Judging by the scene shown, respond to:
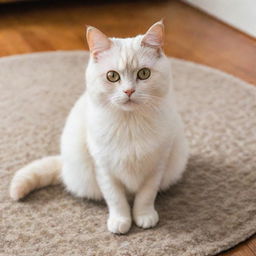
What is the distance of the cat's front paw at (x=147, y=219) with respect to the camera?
1240 millimetres

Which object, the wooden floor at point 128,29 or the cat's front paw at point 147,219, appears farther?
the wooden floor at point 128,29

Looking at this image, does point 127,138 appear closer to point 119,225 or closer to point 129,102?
point 129,102

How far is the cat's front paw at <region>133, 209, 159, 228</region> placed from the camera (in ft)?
Result: 4.07

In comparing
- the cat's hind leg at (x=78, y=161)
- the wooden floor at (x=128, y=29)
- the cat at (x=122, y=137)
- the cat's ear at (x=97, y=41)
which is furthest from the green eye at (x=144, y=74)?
the wooden floor at (x=128, y=29)

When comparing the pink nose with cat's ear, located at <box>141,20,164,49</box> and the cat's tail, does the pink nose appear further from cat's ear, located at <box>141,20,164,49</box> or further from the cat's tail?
the cat's tail

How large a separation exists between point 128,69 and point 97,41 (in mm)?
112

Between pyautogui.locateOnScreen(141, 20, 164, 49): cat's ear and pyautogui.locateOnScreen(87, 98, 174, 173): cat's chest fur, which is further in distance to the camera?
pyautogui.locateOnScreen(87, 98, 174, 173): cat's chest fur

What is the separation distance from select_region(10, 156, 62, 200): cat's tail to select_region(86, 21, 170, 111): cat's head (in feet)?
1.30

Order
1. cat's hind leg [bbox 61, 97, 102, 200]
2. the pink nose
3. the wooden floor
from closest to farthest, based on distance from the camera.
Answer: the pink nose → cat's hind leg [bbox 61, 97, 102, 200] → the wooden floor

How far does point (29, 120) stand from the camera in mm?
1790

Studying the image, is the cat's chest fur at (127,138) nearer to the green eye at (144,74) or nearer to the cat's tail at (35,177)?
the green eye at (144,74)

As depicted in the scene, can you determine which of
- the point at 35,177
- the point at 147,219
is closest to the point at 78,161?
the point at 35,177

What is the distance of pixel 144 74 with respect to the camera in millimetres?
1077

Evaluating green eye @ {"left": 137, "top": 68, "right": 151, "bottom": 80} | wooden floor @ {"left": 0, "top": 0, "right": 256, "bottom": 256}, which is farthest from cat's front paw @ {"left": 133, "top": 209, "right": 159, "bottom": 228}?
wooden floor @ {"left": 0, "top": 0, "right": 256, "bottom": 256}
